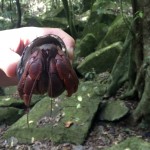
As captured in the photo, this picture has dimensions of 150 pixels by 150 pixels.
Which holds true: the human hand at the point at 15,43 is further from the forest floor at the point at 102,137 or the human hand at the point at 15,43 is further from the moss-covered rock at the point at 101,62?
the moss-covered rock at the point at 101,62

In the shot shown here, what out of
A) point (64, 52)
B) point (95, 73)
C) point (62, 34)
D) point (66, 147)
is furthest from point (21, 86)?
point (95, 73)

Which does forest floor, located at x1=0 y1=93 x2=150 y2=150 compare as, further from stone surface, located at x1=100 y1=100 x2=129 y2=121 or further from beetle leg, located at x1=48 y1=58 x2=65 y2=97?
beetle leg, located at x1=48 y1=58 x2=65 y2=97

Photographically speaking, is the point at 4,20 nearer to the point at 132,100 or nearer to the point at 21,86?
the point at 132,100

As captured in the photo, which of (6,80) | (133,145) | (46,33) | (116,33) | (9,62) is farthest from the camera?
(116,33)

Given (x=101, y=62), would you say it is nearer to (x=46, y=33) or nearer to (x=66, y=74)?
(x=46, y=33)

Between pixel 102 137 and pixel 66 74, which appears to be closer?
pixel 66 74

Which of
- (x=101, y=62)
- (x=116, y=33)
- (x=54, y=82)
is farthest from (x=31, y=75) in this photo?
(x=116, y=33)

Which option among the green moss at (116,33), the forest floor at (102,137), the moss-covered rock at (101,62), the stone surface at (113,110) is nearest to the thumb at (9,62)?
the forest floor at (102,137)
